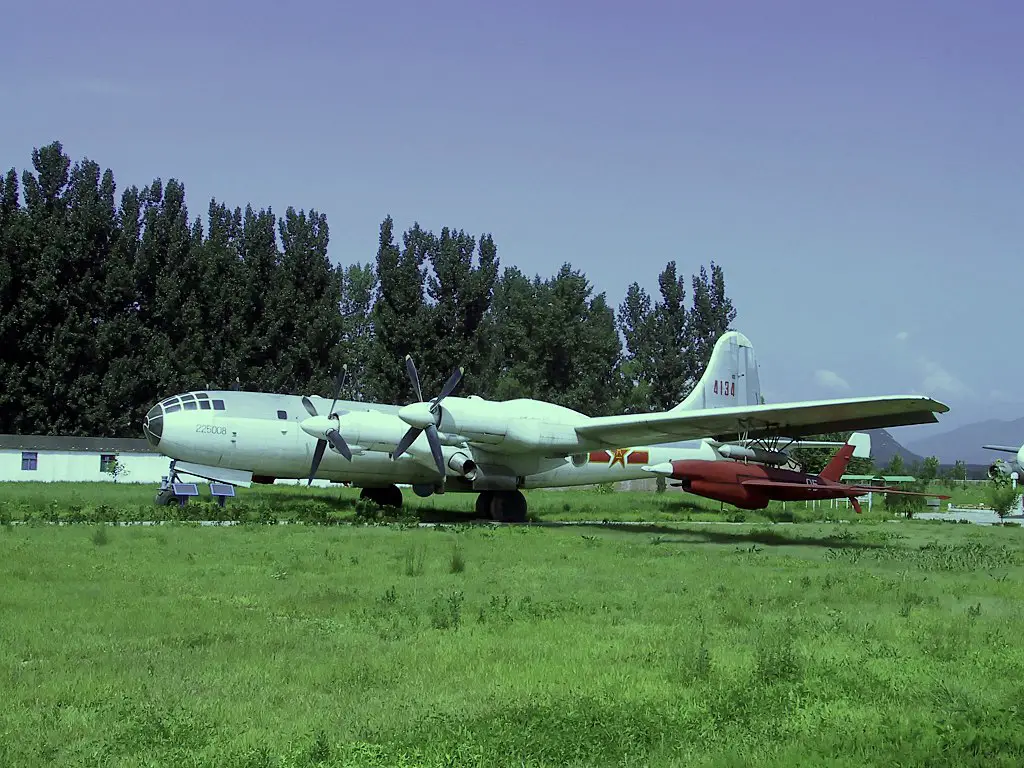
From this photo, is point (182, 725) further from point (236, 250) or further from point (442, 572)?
point (236, 250)

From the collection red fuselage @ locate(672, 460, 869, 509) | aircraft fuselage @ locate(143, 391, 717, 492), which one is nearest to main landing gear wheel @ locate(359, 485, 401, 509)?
aircraft fuselage @ locate(143, 391, 717, 492)

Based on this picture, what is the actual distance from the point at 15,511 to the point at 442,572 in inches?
654

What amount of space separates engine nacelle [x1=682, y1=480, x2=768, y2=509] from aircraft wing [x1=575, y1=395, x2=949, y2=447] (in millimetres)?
5727

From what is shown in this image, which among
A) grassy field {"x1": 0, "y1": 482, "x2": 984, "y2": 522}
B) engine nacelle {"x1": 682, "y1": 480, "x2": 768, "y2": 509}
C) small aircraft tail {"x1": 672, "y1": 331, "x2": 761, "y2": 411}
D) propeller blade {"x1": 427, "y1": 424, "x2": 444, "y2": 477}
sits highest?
small aircraft tail {"x1": 672, "y1": 331, "x2": 761, "y2": 411}

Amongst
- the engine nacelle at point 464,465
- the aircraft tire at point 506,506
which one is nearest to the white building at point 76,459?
the aircraft tire at point 506,506

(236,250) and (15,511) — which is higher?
(236,250)

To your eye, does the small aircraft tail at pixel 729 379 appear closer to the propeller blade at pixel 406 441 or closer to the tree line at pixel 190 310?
the propeller blade at pixel 406 441

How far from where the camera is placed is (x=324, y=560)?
16.9 meters

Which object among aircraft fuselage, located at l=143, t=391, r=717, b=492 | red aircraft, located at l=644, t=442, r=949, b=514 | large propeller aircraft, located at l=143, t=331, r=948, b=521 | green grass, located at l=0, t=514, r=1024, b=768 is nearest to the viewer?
green grass, located at l=0, t=514, r=1024, b=768

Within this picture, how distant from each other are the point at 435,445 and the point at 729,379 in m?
10.7

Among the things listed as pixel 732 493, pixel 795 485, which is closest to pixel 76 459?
pixel 732 493

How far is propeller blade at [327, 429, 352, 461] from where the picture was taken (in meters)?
26.4

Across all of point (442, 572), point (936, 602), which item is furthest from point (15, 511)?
point (936, 602)

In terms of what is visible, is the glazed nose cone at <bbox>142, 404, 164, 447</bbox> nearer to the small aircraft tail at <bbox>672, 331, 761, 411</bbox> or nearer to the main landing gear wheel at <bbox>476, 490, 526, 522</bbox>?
the main landing gear wheel at <bbox>476, 490, 526, 522</bbox>
